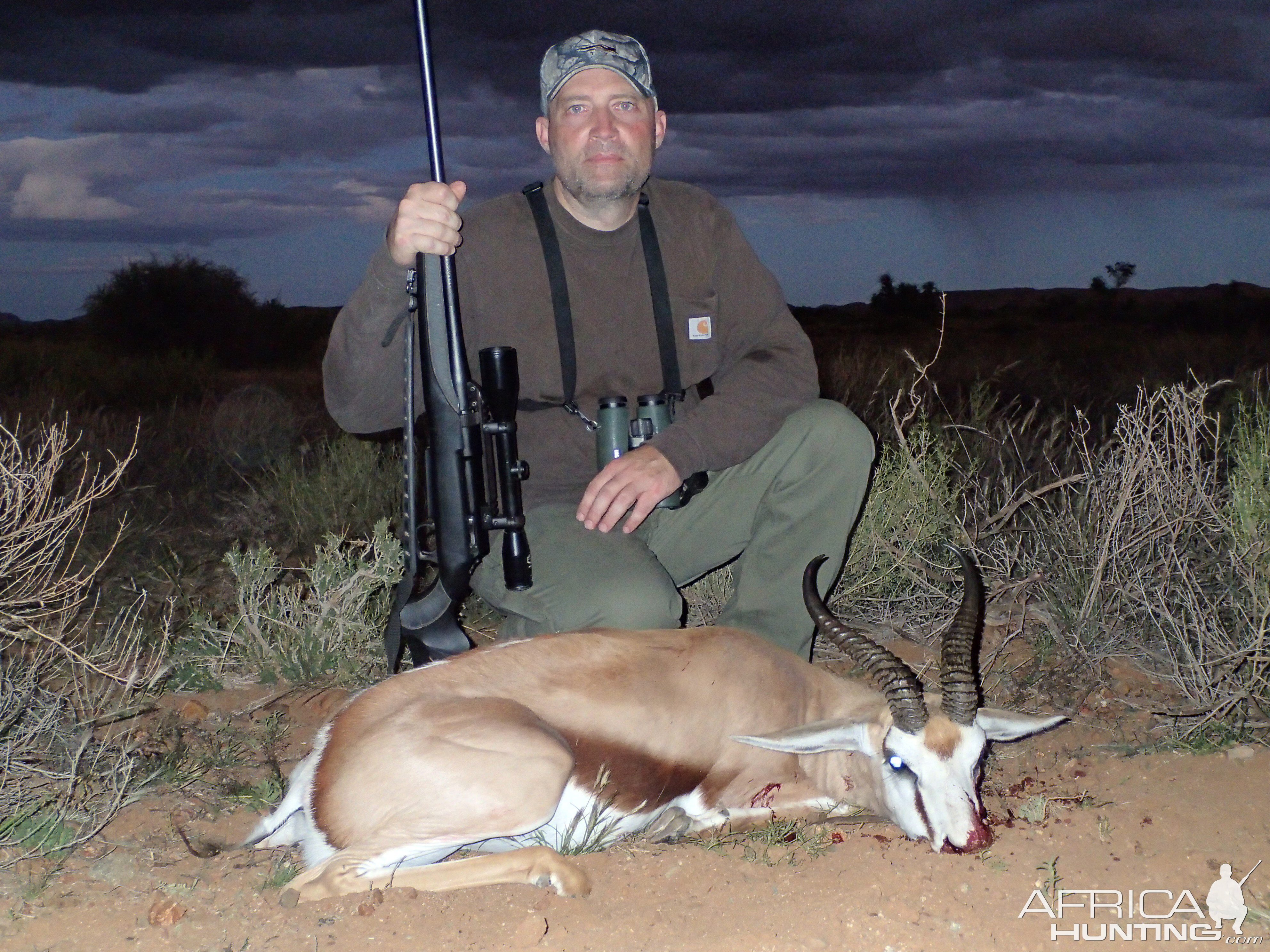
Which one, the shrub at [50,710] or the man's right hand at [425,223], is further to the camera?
the man's right hand at [425,223]

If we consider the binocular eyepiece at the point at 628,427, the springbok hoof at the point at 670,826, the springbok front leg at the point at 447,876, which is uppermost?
the binocular eyepiece at the point at 628,427

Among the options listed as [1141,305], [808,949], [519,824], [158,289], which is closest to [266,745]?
[519,824]

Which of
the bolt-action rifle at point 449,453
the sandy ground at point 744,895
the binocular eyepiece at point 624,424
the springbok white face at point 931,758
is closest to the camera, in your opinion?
the sandy ground at point 744,895

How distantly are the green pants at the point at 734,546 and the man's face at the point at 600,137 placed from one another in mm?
1091

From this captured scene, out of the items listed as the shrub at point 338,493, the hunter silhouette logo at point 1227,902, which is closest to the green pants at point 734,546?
the hunter silhouette logo at point 1227,902

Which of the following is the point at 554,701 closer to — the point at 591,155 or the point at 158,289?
the point at 591,155

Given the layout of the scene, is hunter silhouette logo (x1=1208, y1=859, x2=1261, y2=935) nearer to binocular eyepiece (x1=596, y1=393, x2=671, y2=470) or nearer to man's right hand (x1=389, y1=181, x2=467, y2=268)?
binocular eyepiece (x1=596, y1=393, x2=671, y2=470)

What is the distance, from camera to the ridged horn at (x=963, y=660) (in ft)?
10.2

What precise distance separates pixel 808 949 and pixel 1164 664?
2.60m

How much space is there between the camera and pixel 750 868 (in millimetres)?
3000

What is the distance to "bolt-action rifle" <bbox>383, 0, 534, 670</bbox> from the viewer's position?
3.56 metres

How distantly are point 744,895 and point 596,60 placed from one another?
2.89 meters

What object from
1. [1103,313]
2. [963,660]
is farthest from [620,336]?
[1103,313]

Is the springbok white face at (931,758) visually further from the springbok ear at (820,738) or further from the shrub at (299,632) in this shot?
the shrub at (299,632)
